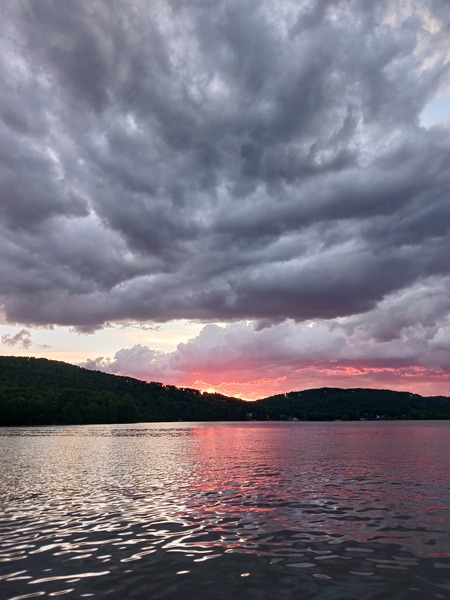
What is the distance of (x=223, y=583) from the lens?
1808cm

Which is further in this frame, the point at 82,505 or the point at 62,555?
the point at 82,505

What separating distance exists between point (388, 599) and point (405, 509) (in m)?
18.5

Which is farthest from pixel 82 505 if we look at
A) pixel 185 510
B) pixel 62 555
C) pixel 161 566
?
pixel 161 566

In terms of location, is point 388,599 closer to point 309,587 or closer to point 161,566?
point 309,587

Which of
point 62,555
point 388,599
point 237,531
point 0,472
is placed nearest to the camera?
point 388,599

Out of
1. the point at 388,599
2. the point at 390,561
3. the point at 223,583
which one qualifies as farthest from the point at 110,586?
the point at 390,561

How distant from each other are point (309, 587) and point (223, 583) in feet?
10.6

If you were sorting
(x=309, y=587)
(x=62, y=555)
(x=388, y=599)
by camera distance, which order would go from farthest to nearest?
(x=62, y=555) < (x=309, y=587) < (x=388, y=599)

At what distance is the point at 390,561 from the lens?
20797 millimetres

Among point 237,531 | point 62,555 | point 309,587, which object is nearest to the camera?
point 309,587

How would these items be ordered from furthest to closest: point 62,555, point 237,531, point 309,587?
1. point 237,531
2. point 62,555
3. point 309,587

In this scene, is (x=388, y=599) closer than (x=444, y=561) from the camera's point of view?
Yes

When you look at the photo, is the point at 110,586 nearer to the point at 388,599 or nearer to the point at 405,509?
the point at 388,599

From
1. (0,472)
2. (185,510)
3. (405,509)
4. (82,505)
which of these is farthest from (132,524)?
(0,472)
